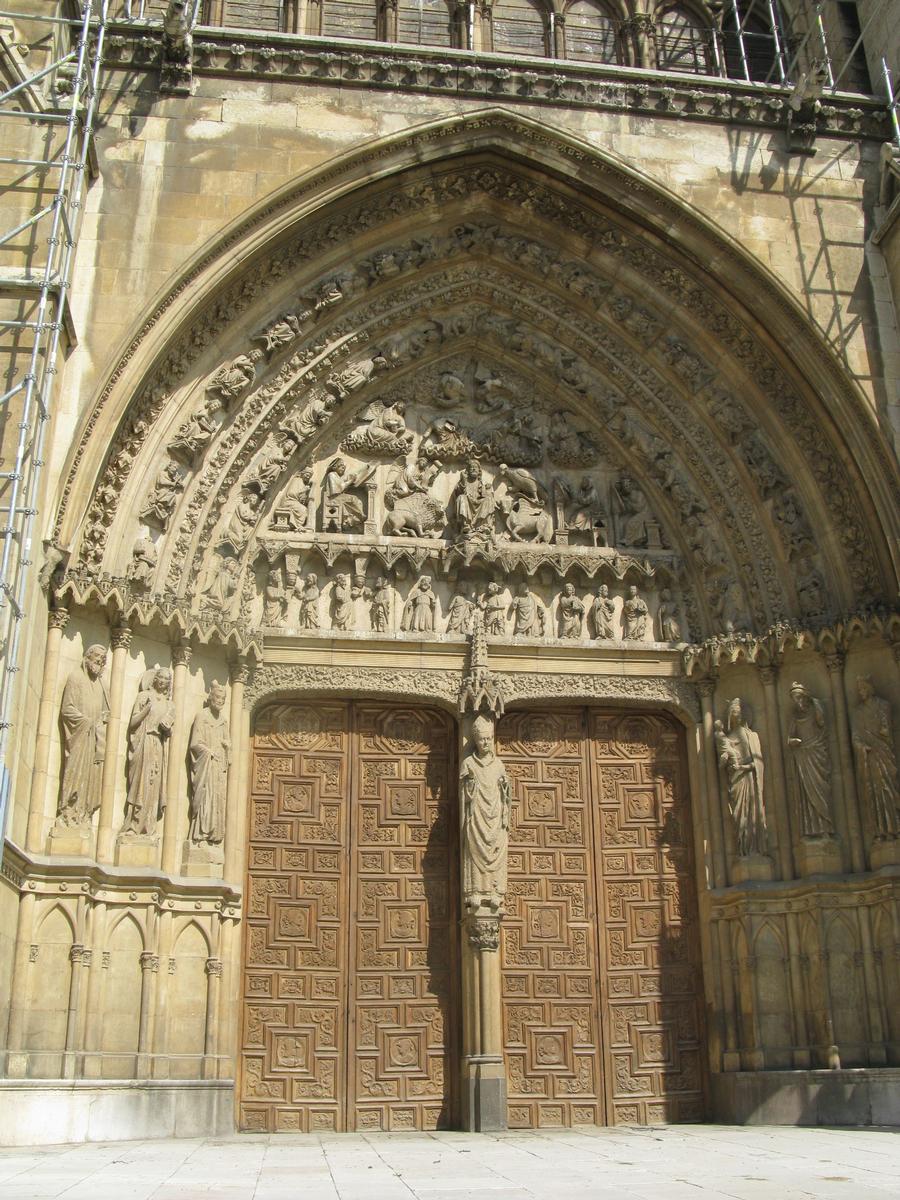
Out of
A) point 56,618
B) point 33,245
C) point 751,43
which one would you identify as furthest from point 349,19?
point 56,618

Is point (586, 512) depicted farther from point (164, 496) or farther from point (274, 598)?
point (164, 496)

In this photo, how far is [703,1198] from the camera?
18.4 ft

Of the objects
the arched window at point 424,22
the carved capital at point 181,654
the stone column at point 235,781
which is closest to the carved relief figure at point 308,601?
the stone column at point 235,781

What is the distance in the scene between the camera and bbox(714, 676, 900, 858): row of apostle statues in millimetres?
10930

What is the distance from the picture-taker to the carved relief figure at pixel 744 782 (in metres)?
11.4

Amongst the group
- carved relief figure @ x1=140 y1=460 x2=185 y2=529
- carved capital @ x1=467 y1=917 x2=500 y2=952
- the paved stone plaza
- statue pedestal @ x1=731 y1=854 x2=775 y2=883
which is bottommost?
the paved stone plaza

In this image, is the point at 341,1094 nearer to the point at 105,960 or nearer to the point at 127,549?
the point at 105,960

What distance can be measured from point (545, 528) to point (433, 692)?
2071 mm

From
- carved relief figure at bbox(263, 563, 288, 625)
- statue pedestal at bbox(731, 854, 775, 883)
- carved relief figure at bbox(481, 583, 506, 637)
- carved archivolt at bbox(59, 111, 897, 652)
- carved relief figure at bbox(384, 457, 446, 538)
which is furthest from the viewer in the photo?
carved relief figure at bbox(384, 457, 446, 538)

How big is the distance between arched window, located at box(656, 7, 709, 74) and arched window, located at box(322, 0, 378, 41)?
10.1 feet

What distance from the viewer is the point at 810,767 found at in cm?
1127

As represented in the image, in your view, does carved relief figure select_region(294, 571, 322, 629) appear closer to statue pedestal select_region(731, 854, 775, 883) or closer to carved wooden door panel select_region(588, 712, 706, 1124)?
carved wooden door panel select_region(588, 712, 706, 1124)

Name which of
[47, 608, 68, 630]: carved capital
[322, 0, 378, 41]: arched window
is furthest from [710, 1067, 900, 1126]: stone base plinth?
[322, 0, 378, 41]: arched window

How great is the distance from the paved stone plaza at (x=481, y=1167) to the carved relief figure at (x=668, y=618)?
4423 mm
